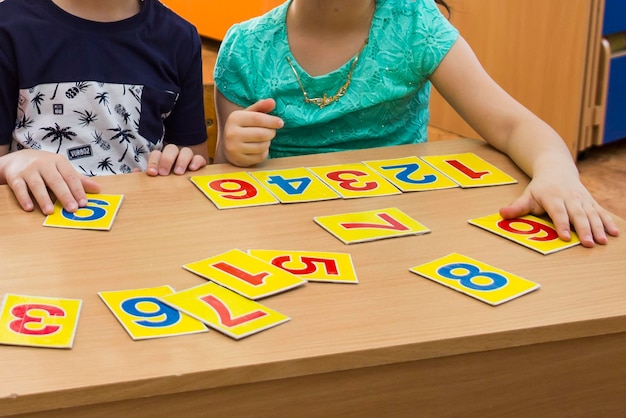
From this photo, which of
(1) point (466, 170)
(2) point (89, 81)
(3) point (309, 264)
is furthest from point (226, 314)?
(2) point (89, 81)

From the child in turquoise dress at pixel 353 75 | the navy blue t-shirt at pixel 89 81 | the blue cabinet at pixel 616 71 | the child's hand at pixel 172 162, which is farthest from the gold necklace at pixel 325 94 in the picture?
the blue cabinet at pixel 616 71

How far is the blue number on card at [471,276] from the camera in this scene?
0.85m

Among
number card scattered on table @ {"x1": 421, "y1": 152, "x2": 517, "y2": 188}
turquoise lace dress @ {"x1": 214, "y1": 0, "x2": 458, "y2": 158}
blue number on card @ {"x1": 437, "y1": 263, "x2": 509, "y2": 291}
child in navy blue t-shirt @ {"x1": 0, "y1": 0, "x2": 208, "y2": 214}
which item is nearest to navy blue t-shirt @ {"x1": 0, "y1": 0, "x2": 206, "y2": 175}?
child in navy blue t-shirt @ {"x1": 0, "y1": 0, "x2": 208, "y2": 214}

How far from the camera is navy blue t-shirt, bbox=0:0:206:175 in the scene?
1318mm

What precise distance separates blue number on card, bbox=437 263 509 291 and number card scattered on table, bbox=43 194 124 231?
15.2 inches

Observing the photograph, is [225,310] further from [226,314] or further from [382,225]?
[382,225]

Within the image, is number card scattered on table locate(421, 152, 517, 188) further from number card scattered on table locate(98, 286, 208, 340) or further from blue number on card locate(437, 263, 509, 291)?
number card scattered on table locate(98, 286, 208, 340)

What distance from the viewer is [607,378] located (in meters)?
0.86

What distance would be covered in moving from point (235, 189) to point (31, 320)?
40 cm

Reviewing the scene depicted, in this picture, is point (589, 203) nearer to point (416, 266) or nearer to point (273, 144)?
point (416, 266)

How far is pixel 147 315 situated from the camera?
0.78 metres

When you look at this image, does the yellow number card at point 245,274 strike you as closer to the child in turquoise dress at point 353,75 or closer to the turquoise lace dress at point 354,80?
the child in turquoise dress at point 353,75

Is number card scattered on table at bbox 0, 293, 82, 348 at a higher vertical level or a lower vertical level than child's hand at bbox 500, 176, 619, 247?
higher

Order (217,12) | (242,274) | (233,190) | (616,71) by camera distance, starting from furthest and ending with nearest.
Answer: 1. (217,12)
2. (616,71)
3. (233,190)
4. (242,274)
